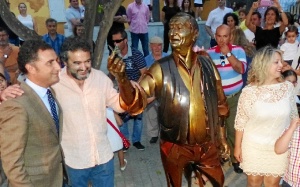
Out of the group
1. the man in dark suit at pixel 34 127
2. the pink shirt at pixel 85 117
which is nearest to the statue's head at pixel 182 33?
the pink shirt at pixel 85 117

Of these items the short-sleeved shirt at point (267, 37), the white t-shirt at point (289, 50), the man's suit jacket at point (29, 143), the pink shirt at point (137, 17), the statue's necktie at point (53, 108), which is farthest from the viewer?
the pink shirt at point (137, 17)

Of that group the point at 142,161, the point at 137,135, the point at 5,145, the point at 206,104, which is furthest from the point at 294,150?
the point at 137,135

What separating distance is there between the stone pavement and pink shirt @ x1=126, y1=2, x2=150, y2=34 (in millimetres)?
3846

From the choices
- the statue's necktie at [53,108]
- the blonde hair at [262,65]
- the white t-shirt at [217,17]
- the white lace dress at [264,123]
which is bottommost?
the white lace dress at [264,123]

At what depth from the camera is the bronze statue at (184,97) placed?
2799 mm

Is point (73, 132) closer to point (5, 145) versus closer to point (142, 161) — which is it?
point (5, 145)

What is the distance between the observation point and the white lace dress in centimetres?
302

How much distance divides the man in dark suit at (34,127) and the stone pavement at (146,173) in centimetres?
184

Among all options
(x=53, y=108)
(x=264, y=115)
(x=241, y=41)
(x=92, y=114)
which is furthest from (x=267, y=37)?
(x=53, y=108)

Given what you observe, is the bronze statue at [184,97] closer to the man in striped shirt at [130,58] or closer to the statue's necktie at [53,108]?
the statue's necktie at [53,108]

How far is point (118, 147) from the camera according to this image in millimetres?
3850

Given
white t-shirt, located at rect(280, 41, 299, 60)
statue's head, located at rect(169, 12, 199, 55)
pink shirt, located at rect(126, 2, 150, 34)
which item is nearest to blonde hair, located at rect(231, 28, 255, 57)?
white t-shirt, located at rect(280, 41, 299, 60)

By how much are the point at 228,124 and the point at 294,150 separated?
1.61 meters

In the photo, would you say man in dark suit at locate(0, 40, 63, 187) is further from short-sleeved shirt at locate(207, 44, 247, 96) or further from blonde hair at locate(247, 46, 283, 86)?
short-sleeved shirt at locate(207, 44, 247, 96)
